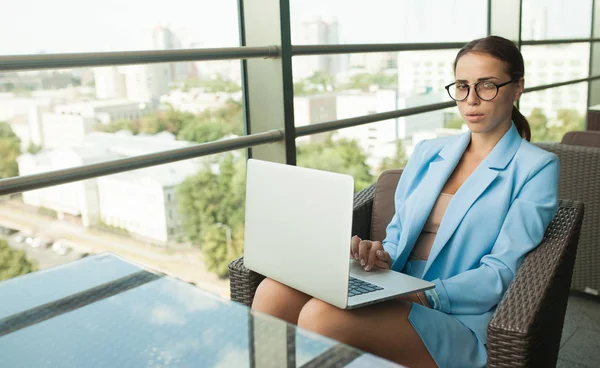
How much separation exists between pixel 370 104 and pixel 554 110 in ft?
9.45

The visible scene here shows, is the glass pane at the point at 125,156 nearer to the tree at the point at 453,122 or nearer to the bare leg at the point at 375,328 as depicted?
the bare leg at the point at 375,328

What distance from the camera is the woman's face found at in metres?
1.77

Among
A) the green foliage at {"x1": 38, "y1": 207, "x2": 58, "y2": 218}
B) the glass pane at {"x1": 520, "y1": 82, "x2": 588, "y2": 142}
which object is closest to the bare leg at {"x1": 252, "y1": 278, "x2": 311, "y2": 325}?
the green foliage at {"x1": 38, "y1": 207, "x2": 58, "y2": 218}

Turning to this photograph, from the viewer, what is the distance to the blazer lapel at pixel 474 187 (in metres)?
1.76

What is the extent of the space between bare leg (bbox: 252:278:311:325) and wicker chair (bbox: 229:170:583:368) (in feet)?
0.41

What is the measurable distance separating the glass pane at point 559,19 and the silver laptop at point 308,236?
14.3 feet

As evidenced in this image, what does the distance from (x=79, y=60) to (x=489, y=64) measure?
120cm

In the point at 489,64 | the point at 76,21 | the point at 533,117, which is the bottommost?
the point at 533,117

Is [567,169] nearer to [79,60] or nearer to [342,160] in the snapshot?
[342,160]

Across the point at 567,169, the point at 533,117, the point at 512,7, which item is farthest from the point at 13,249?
the point at 533,117

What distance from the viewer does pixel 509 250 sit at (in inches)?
64.6

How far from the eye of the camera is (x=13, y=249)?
7.31ft

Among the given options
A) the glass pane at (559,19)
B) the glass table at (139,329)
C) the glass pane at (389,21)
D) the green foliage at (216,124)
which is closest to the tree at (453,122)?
the glass pane at (389,21)

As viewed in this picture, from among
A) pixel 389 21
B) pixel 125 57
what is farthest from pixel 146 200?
pixel 389 21
